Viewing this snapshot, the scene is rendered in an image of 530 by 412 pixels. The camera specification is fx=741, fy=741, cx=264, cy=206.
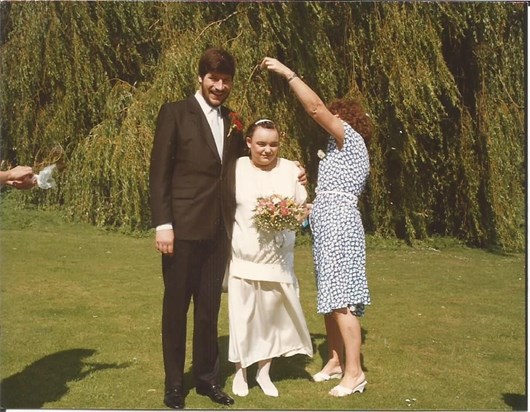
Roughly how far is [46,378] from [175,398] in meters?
0.82

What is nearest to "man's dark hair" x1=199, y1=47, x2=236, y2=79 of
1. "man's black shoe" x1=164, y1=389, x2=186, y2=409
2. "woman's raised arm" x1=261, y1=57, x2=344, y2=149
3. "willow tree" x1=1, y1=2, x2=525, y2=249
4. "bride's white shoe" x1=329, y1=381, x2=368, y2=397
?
"woman's raised arm" x1=261, y1=57, x2=344, y2=149

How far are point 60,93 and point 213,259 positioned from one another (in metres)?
4.19

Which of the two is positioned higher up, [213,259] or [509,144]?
[509,144]

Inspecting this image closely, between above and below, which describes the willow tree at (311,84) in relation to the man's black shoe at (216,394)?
above

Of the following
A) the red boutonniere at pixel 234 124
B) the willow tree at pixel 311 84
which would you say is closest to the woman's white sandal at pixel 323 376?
the red boutonniere at pixel 234 124

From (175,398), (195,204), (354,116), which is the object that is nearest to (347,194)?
(354,116)

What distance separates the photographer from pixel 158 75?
22.7ft

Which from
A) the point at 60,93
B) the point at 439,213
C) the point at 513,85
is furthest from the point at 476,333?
the point at 60,93

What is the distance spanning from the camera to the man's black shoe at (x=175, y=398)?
11.9 ft

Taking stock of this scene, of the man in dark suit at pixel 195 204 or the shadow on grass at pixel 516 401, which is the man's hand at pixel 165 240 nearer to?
the man in dark suit at pixel 195 204

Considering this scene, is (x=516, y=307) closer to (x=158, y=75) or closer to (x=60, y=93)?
(x=158, y=75)

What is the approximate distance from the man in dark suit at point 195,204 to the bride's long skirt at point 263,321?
0.37ft

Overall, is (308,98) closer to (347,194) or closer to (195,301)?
(347,194)

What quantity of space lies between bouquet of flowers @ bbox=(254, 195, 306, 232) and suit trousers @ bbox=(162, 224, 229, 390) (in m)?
0.22
